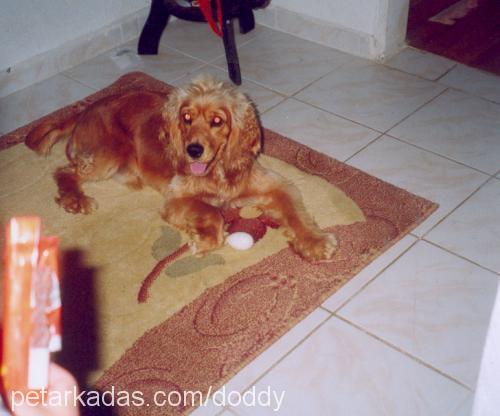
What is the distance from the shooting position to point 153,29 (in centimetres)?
395

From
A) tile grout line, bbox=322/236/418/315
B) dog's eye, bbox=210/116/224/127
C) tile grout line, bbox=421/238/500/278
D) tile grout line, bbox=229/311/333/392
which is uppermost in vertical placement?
dog's eye, bbox=210/116/224/127

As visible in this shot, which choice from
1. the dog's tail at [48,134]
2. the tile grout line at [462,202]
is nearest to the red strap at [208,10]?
the dog's tail at [48,134]

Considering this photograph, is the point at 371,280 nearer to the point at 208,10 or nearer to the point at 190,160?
the point at 190,160

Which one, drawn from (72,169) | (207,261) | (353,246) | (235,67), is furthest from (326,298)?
(235,67)

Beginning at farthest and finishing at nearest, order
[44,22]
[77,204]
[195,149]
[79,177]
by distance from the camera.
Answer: [44,22] < [79,177] < [77,204] < [195,149]

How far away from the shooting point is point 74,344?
216 cm

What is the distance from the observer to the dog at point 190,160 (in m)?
2.53

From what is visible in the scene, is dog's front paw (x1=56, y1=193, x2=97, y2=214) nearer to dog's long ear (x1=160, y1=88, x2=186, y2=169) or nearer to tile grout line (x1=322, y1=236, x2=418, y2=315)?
dog's long ear (x1=160, y1=88, x2=186, y2=169)

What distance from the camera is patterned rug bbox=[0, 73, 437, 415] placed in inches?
82.8

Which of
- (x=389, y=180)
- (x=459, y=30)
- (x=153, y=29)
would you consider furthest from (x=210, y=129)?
(x=459, y=30)

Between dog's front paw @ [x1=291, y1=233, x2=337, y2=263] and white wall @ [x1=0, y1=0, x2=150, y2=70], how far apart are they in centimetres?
220

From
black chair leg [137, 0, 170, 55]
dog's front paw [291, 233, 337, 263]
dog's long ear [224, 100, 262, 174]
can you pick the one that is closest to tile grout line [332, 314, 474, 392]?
dog's front paw [291, 233, 337, 263]

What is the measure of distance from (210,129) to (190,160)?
15 centimetres

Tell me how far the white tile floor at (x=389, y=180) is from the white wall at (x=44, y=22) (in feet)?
0.64
